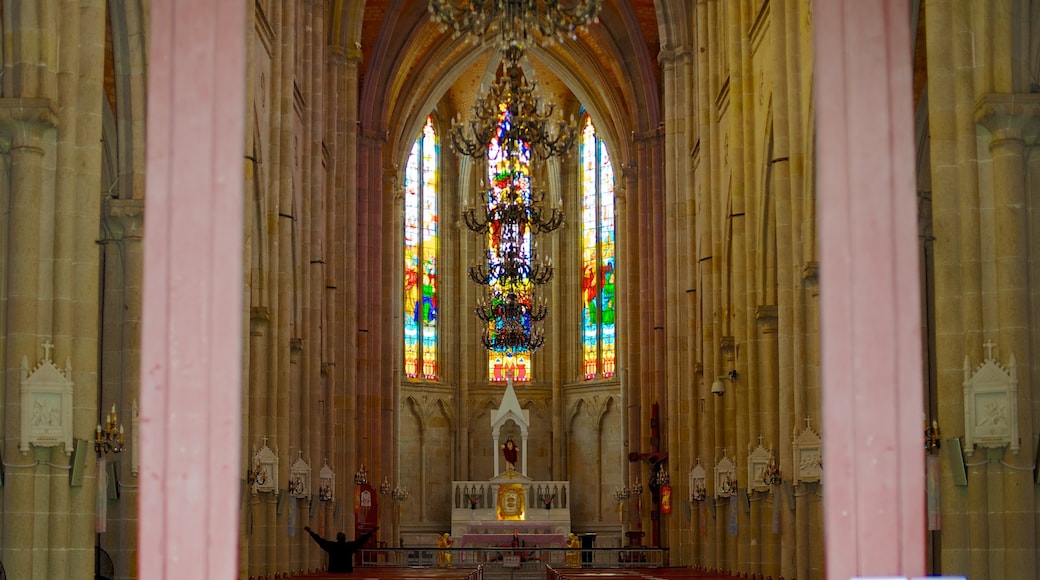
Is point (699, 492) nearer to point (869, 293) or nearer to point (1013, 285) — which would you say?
point (1013, 285)

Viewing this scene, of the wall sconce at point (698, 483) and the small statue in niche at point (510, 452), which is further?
the small statue in niche at point (510, 452)

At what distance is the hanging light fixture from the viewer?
2212cm

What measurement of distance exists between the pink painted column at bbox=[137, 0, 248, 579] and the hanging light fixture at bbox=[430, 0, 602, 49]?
13001 mm

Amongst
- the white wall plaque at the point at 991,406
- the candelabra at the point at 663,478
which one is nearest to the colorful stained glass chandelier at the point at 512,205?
the candelabra at the point at 663,478

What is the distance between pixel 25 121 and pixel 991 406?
33.8 ft

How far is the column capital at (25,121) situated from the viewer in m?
15.4

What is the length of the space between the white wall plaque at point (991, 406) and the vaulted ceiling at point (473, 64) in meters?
26.2

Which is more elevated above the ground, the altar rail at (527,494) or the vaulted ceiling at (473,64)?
the vaulted ceiling at (473,64)

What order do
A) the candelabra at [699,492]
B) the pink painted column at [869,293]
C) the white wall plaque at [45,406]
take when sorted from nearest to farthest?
the pink painted column at [869,293]
the white wall plaque at [45,406]
the candelabra at [699,492]

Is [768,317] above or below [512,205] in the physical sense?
below

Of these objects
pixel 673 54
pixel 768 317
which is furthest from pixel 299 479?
pixel 673 54

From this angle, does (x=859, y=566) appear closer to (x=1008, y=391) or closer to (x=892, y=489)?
(x=892, y=489)

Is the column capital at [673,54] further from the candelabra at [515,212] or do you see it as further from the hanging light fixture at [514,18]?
the hanging light fixture at [514,18]

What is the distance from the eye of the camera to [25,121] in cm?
1557
